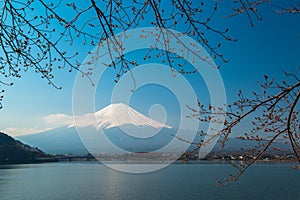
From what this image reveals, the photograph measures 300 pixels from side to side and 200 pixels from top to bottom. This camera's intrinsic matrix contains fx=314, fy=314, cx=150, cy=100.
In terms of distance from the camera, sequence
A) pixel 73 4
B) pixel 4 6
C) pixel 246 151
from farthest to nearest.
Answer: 1. pixel 246 151
2. pixel 4 6
3. pixel 73 4

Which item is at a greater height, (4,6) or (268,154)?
(4,6)

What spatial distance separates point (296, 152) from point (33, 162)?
7925 cm

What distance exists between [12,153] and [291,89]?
2796 inches

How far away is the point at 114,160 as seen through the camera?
9550cm

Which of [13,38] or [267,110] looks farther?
[267,110]

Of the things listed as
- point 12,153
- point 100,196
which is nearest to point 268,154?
point 100,196

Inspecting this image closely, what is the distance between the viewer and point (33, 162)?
245 feet

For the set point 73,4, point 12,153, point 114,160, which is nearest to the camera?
point 73,4

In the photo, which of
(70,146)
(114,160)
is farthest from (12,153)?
(70,146)

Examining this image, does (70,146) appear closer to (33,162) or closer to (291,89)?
(33,162)

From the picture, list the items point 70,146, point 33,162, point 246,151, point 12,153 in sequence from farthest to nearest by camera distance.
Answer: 1. point 70,146
2. point 33,162
3. point 12,153
4. point 246,151

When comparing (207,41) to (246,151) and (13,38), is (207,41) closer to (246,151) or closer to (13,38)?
(246,151)

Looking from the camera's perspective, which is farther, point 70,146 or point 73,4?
point 70,146

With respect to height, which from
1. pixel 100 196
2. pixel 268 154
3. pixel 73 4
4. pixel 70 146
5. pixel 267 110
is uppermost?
pixel 70 146
